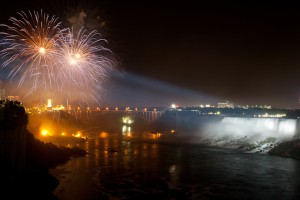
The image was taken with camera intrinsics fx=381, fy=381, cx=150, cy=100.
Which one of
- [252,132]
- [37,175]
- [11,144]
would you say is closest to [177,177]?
[37,175]

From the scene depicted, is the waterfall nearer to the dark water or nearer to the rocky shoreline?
the dark water

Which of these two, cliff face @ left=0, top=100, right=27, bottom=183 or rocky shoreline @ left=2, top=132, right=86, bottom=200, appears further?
rocky shoreline @ left=2, top=132, right=86, bottom=200

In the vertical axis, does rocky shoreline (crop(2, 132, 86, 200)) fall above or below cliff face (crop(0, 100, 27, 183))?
below

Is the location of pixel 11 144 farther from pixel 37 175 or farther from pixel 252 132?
pixel 252 132

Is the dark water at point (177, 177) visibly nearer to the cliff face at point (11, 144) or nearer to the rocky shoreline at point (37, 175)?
the rocky shoreline at point (37, 175)

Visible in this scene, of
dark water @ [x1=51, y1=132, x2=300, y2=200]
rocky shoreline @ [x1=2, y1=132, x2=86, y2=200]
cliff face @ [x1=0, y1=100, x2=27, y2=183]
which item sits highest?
cliff face @ [x1=0, y1=100, x2=27, y2=183]

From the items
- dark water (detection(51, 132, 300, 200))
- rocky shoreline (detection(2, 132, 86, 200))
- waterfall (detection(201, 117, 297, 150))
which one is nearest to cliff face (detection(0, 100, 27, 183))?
rocky shoreline (detection(2, 132, 86, 200))

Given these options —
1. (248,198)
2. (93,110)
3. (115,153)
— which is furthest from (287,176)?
(93,110)

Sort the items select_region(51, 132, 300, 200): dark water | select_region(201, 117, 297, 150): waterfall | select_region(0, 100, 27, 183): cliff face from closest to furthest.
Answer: select_region(0, 100, 27, 183): cliff face
select_region(51, 132, 300, 200): dark water
select_region(201, 117, 297, 150): waterfall
